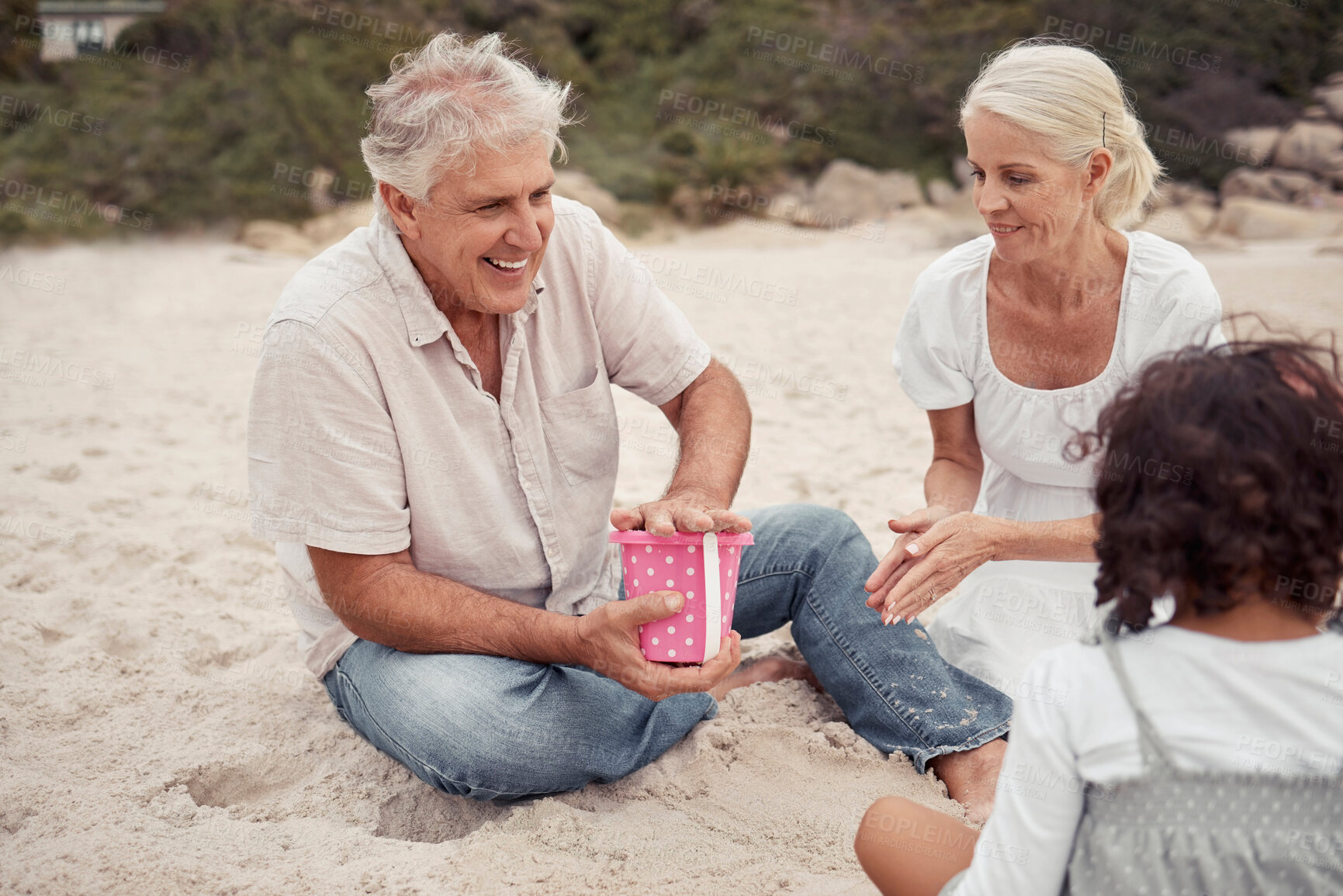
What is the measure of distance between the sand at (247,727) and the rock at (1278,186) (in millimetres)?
8547

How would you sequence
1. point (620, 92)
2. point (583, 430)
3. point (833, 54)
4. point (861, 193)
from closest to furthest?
1. point (583, 430)
2. point (861, 193)
3. point (833, 54)
4. point (620, 92)

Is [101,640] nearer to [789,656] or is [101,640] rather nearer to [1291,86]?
[789,656]

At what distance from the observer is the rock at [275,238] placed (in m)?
11.3

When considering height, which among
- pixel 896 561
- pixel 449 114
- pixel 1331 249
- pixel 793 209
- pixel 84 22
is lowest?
pixel 793 209

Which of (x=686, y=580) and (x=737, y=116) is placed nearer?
(x=686, y=580)

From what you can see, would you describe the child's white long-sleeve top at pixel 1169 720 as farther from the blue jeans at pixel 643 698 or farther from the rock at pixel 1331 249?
the rock at pixel 1331 249

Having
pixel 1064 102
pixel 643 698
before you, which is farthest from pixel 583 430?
pixel 1064 102

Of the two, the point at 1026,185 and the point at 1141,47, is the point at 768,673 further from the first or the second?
the point at 1141,47

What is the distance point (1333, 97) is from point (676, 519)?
47.2 feet

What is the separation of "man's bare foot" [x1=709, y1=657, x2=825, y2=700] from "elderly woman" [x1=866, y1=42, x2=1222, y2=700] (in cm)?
38

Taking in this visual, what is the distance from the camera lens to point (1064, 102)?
7.96 ft

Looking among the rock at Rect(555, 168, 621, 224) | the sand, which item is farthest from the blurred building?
the sand

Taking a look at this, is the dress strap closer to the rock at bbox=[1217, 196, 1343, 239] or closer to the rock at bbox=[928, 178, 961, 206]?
the rock at bbox=[1217, 196, 1343, 239]

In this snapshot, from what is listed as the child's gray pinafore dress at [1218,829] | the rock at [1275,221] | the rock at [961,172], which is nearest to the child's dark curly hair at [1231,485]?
the child's gray pinafore dress at [1218,829]
